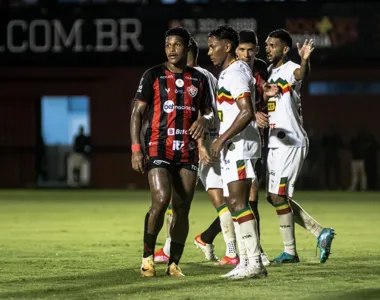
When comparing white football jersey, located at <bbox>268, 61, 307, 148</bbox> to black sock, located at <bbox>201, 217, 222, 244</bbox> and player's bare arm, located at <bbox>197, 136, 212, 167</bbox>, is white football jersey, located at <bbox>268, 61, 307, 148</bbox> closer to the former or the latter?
black sock, located at <bbox>201, 217, 222, 244</bbox>

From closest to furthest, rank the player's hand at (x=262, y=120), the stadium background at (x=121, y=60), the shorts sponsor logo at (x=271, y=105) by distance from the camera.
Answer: the player's hand at (x=262, y=120)
the shorts sponsor logo at (x=271, y=105)
the stadium background at (x=121, y=60)

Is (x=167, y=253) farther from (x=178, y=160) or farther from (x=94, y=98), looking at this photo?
(x=94, y=98)

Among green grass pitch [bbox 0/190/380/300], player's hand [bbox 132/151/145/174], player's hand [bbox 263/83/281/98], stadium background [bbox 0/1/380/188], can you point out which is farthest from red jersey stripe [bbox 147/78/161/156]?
stadium background [bbox 0/1/380/188]

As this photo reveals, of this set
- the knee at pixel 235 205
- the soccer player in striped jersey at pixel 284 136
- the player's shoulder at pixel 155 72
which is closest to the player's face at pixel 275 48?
the soccer player in striped jersey at pixel 284 136

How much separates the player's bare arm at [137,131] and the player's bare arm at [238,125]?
2.19 ft

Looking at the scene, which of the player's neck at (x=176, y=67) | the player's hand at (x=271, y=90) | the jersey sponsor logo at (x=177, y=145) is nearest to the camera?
the jersey sponsor logo at (x=177, y=145)

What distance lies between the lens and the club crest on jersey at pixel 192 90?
9770mm

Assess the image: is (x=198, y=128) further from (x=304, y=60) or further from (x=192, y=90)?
(x=304, y=60)

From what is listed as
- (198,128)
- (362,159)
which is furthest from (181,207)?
(362,159)

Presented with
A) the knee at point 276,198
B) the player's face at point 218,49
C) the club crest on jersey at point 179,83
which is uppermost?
the player's face at point 218,49

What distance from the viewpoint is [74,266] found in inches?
417

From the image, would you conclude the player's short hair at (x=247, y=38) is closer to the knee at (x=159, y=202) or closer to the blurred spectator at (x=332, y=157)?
the knee at (x=159, y=202)

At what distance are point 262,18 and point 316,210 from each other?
353 inches

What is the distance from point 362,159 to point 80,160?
8.32 meters
